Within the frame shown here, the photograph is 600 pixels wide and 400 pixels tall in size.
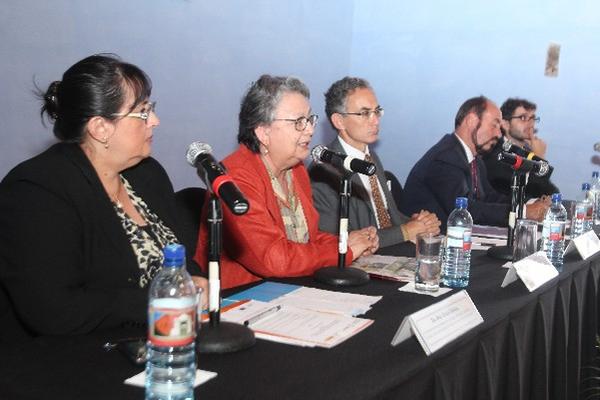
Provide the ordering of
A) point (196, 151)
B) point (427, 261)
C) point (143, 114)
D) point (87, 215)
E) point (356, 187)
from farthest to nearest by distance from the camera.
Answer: point (356, 187) < point (427, 261) < point (143, 114) < point (87, 215) < point (196, 151)

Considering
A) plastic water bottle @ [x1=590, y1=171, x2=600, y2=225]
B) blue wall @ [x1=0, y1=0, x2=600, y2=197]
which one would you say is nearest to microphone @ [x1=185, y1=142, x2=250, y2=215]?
blue wall @ [x1=0, y1=0, x2=600, y2=197]

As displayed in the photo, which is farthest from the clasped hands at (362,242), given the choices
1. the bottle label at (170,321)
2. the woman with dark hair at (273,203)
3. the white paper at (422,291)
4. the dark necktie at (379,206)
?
the bottle label at (170,321)

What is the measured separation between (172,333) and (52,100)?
3.29ft

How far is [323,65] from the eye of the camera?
4871 millimetres

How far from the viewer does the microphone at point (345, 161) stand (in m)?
1.96

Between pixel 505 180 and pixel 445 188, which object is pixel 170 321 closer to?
pixel 445 188

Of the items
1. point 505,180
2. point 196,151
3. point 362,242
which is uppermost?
point 196,151

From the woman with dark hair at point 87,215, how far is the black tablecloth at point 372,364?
0.39 ft

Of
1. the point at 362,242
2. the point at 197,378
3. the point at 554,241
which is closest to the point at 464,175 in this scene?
the point at 554,241

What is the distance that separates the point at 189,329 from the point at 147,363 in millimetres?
169

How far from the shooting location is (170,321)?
44.3 inches

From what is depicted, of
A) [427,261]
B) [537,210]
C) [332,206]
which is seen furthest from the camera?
[537,210]

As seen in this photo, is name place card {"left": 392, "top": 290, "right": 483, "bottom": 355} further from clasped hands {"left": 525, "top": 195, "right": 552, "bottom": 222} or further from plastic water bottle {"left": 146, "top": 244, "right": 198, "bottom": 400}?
clasped hands {"left": 525, "top": 195, "right": 552, "bottom": 222}

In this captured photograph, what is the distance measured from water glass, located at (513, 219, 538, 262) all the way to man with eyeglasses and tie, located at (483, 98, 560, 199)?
2179 millimetres
